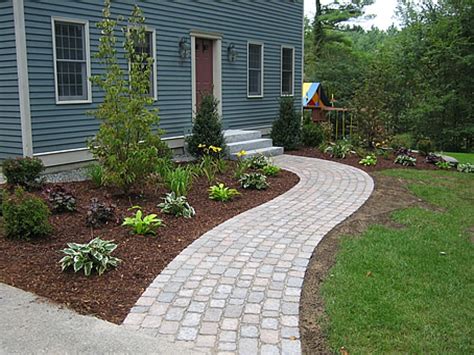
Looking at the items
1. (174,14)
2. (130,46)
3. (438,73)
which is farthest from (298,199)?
(438,73)

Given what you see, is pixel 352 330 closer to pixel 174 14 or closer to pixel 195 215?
pixel 195 215

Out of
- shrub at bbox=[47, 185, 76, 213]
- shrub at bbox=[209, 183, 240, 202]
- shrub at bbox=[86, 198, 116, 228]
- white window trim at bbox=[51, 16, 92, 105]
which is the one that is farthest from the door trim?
shrub at bbox=[86, 198, 116, 228]

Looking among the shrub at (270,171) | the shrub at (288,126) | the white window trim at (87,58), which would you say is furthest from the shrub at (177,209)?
the shrub at (288,126)

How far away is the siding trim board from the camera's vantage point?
760 centimetres

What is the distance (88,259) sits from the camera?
13.4ft

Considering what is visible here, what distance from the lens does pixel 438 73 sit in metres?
17.5

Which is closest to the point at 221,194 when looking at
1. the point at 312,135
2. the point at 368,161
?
the point at 368,161

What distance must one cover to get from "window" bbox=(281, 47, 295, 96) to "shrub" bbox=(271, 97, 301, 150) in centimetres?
228

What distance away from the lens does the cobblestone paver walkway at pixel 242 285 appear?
3.16 meters

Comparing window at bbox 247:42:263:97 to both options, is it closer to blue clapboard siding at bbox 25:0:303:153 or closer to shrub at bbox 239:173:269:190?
blue clapboard siding at bbox 25:0:303:153

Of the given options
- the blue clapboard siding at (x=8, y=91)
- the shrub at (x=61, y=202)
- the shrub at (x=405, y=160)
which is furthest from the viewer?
the shrub at (x=405, y=160)

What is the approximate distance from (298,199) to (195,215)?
68.5 inches

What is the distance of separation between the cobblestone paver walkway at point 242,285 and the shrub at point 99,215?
1115 mm

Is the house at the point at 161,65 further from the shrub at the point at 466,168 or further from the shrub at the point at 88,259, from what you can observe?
the shrub at the point at 466,168
